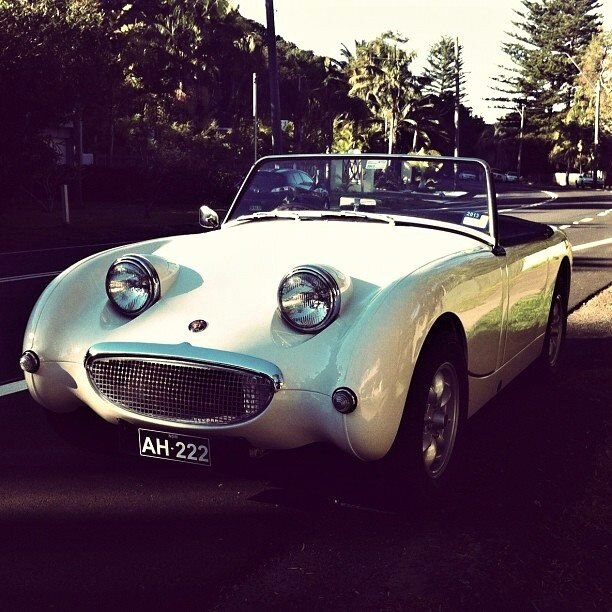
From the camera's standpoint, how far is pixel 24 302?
10062mm

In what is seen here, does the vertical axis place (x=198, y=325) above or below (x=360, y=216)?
below

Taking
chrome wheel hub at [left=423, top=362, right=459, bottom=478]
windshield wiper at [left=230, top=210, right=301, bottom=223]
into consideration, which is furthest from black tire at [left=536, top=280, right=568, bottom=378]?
chrome wheel hub at [left=423, top=362, right=459, bottom=478]

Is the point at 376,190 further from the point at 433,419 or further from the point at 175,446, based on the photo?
the point at 175,446

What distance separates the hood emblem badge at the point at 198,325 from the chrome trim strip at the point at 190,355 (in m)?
0.09

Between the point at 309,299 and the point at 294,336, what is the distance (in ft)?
0.51

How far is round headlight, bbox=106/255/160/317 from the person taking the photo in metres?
3.91

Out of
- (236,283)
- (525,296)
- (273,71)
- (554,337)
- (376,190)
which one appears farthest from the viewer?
(273,71)

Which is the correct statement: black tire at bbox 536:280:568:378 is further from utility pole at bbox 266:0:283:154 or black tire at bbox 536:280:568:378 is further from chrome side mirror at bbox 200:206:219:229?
utility pole at bbox 266:0:283:154

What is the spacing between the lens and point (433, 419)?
3990mm

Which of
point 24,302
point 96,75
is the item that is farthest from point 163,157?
point 24,302

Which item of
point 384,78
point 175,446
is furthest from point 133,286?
point 384,78

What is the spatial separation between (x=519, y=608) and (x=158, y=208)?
1269 inches

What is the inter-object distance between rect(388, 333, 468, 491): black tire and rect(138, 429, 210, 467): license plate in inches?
28.3

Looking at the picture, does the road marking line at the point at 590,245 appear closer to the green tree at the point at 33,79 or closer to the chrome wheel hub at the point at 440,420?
the green tree at the point at 33,79
